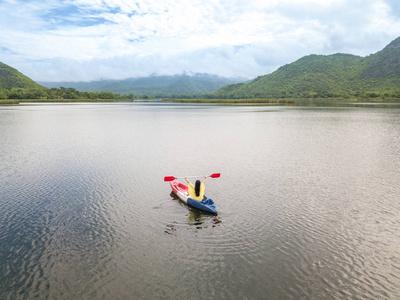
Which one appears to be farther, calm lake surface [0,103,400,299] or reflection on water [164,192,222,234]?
reflection on water [164,192,222,234]

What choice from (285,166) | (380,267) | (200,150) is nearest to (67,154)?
(200,150)

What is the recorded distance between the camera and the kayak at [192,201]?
16.7 m

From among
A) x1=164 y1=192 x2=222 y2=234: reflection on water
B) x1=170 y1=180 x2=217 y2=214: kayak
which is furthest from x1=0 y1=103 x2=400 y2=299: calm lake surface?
x1=170 y1=180 x2=217 y2=214: kayak

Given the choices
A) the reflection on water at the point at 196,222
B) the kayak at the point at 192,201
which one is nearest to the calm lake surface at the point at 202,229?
the reflection on water at the point at 196,222

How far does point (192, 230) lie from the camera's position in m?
14.8

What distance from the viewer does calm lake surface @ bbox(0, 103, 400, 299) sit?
10.4 m

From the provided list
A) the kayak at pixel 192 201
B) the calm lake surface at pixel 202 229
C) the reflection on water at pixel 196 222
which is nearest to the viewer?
the calm lake surface at pixel 202 229

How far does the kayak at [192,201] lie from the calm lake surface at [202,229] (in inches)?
17.8

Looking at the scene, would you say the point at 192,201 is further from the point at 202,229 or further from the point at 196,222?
the point at 202,229

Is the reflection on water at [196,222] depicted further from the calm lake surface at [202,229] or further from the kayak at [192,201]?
the kayak at [192,201]

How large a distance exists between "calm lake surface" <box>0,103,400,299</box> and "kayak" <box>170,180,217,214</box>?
0.45 m

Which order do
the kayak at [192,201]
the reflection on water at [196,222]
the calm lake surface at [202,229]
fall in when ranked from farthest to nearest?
the kayak at [192,201]
the reflection on water at [196,222]
the calm lake surface at [202,229]

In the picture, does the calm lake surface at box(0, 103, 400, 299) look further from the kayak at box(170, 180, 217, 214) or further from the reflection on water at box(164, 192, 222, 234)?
the kayak at box(170, 180, 217, 214)

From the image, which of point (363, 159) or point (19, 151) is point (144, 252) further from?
point (19, 151)
